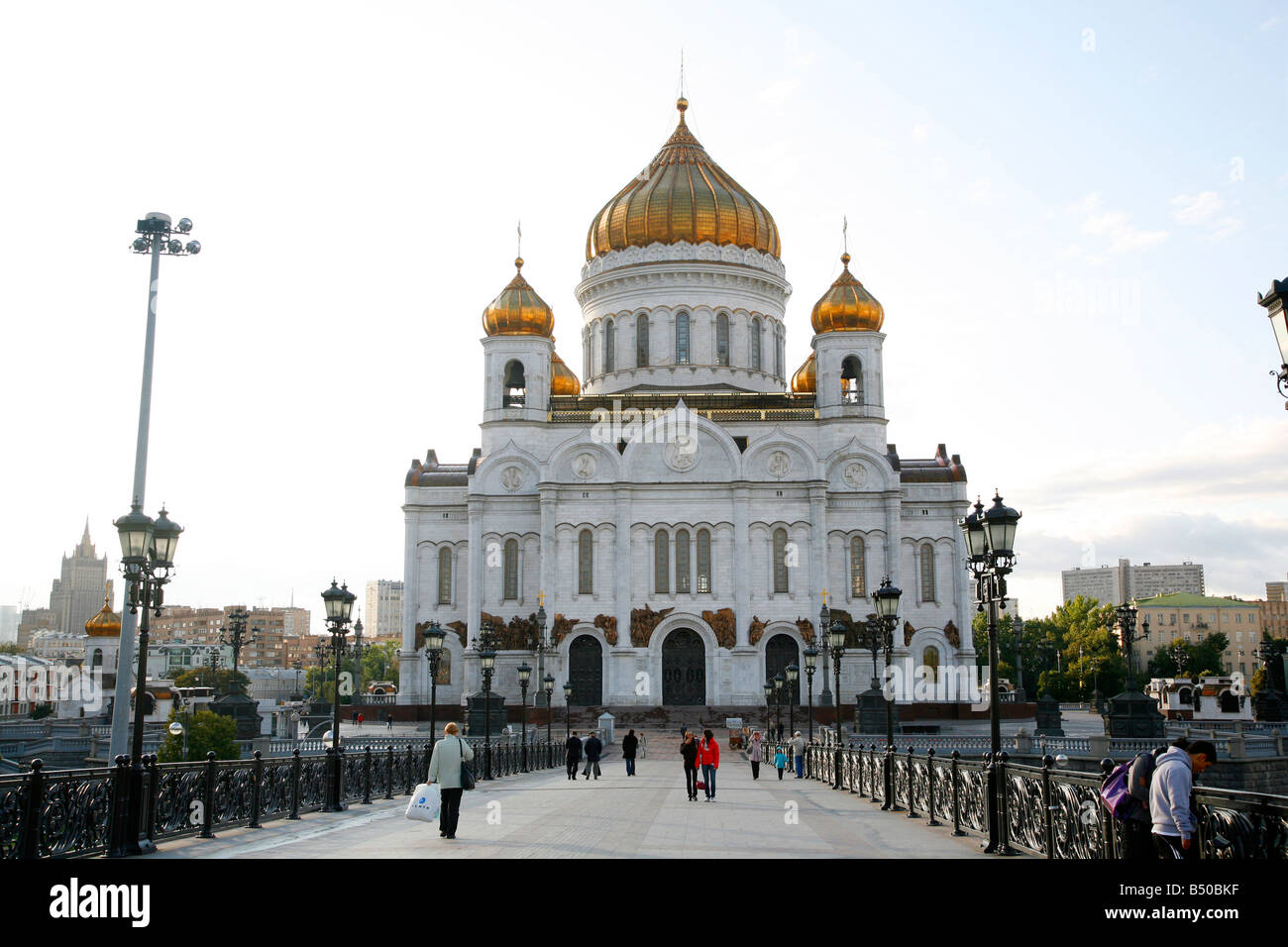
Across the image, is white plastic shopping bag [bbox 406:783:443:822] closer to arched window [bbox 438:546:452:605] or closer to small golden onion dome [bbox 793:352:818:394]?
arched window [bbox 438:546:452:605]

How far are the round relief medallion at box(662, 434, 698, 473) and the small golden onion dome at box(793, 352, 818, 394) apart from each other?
25.2 feet

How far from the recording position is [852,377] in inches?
2067

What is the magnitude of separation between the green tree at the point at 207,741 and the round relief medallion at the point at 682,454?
22.8m

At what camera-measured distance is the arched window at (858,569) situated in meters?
49.2

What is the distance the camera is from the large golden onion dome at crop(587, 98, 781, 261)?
54438 mm

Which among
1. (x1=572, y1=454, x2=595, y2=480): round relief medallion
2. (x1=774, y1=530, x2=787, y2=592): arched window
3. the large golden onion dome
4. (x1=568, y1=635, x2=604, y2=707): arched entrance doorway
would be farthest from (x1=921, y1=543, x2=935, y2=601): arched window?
the large golden onion dome

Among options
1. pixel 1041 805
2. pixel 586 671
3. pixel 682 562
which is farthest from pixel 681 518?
pixel 1041 805

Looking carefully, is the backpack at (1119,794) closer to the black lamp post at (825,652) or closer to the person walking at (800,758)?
the person walking at (800,758)

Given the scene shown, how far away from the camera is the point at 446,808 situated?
40.4ft

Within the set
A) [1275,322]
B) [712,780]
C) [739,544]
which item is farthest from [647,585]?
[1275,322]

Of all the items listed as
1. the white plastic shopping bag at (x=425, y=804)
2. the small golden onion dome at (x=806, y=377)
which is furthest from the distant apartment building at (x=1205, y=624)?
the white plastic shopping bag at (x=425, y=804)

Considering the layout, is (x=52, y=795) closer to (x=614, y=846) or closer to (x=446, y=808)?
(x=446, y=808)
